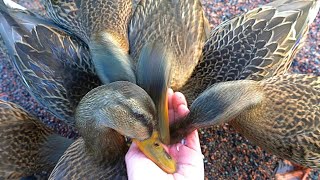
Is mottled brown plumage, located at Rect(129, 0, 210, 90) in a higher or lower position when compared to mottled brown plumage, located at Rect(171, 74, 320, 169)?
higher

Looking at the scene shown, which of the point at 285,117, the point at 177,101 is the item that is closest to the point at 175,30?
the point at 177,101

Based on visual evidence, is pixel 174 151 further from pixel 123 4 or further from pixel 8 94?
pixel 8 94

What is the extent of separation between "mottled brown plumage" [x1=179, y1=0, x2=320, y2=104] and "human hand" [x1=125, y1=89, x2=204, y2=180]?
478 millimetres

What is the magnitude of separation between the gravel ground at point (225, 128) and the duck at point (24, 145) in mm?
397

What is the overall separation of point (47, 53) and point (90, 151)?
1.00m

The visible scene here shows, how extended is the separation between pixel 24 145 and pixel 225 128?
155cm

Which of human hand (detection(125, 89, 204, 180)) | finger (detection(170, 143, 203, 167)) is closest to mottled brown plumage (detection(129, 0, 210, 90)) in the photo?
human hand (detection(125, 89, 204, 180))

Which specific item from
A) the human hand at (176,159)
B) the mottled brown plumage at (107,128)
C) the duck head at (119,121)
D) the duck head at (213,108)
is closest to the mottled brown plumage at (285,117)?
the duck head at (213,108)

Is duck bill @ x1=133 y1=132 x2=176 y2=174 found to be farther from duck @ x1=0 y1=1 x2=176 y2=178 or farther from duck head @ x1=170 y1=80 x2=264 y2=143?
duck head @ x1=170 y1=80 x2=264 y2=143

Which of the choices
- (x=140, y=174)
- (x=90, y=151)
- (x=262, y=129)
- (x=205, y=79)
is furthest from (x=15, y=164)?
(x=262, y=129)

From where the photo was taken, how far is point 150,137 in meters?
2.50

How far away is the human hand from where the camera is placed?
2611 mm

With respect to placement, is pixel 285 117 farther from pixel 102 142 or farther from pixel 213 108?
pixel 102 142

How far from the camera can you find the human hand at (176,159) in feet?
8.57
